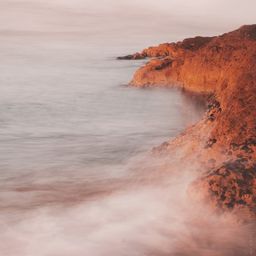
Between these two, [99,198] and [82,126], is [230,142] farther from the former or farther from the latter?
[82,126]

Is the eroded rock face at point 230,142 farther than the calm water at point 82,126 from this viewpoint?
No

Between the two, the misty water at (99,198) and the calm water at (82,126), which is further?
the calm water at (82,126)

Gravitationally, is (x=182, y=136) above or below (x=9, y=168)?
above

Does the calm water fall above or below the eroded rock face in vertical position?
below

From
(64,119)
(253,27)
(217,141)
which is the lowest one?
(64,119)

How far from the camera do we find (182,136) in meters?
6.13

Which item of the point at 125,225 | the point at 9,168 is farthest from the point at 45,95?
the point at 125,225

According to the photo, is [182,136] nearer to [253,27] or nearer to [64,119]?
[64,119]

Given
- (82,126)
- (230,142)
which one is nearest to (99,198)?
(230,142)

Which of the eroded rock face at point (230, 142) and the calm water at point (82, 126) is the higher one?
the eroded rock face at point (230, 142)

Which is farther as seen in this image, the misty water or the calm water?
the calm water

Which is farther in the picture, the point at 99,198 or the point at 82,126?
the point at 82,126

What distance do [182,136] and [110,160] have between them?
1662 mm

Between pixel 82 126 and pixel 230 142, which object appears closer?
pixel 230 142
